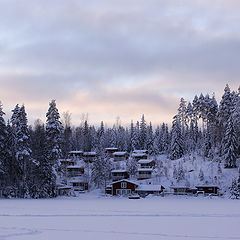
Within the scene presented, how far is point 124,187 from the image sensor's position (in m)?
72.2

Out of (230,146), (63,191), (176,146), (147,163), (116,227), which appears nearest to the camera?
(116,227)

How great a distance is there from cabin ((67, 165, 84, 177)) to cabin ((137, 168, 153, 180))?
16899 millimetres

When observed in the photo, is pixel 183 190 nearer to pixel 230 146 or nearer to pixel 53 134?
pixel 230 146

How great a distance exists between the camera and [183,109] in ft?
409

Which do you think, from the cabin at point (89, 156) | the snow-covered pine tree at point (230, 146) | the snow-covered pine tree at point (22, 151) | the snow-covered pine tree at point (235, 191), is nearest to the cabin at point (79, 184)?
the snow-covered pine tree at point (22, 151)

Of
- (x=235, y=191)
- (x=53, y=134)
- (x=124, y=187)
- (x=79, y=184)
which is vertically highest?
(x=53, y=134)

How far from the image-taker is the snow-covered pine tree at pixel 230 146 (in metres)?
68.4

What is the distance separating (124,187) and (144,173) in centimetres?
1059

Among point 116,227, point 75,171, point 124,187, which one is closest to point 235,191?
point 124,187

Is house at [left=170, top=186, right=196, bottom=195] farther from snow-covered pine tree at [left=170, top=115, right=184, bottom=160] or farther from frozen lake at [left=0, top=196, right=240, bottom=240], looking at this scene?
frozen lake at [left=0, top=196, right=240, bottom=240]

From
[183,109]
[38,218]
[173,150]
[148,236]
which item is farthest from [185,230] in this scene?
[183,109]

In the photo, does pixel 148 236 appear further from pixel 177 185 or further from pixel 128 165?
pixel 128 165

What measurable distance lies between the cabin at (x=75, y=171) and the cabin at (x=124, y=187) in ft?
60.1

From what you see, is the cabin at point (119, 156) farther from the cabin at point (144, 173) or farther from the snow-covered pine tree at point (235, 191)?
the snow-covered pine tree at point (235, 191)
